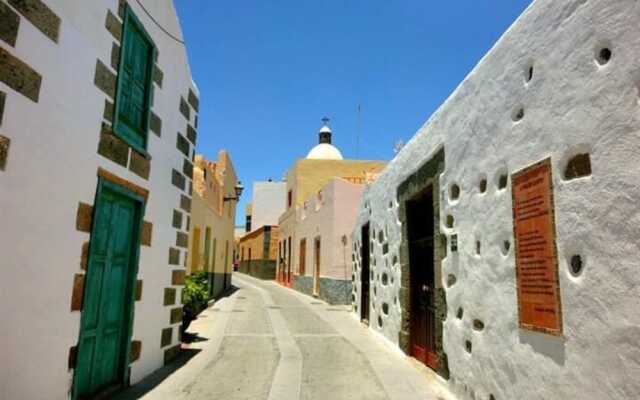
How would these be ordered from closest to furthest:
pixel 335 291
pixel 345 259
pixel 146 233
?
pixel 146 233 < pixel 335 291 < pixel 345 259

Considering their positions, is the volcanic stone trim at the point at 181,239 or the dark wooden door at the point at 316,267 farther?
the dark wooden door at the point at 316,267

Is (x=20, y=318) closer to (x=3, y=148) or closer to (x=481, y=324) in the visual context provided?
(x=3, y=148)

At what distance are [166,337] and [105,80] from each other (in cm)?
377

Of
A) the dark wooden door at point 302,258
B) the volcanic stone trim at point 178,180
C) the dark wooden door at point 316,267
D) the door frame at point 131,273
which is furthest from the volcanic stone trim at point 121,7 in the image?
the dark wooden door at point 302,258

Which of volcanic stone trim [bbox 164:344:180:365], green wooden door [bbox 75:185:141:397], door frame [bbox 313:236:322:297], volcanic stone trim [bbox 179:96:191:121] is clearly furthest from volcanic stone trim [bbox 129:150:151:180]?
door frame [bbox 313:236:322:297]

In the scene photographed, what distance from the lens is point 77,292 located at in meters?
4.35

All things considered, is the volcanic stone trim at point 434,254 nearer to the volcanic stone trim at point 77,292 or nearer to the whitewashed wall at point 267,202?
the volcanic stone trim at point 77,292

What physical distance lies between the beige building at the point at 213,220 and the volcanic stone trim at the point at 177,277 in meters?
5.64

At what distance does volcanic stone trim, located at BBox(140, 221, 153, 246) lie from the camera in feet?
19.3

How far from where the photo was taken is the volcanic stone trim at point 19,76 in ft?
10.9

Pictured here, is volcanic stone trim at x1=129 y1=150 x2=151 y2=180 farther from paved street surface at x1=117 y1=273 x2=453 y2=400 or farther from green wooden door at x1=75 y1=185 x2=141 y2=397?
paved street surface at x1=117 y1=273 x2=453 y2=400

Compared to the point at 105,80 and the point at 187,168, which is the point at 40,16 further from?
the point at 187,168

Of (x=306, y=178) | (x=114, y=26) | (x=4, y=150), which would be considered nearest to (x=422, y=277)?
(x=114, y=26)

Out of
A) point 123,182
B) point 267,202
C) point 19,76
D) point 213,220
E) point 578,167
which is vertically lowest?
point 578,167
